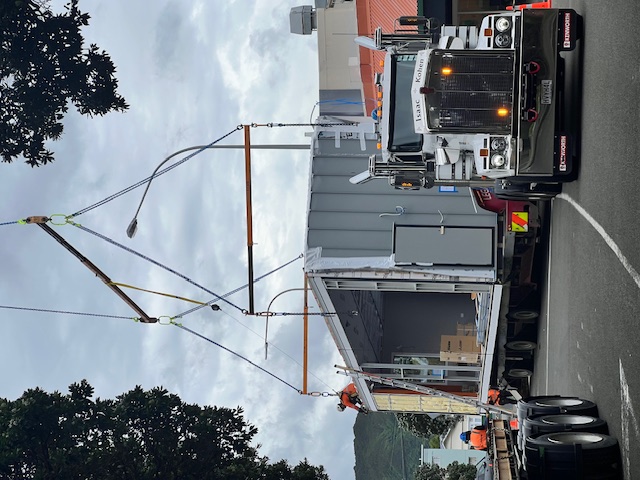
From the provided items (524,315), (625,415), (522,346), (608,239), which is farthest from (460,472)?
(625,415)

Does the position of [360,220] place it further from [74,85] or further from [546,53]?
[74,85]

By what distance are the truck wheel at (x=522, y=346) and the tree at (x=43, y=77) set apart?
57.4ft

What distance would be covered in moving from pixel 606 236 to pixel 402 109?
733 centimetres

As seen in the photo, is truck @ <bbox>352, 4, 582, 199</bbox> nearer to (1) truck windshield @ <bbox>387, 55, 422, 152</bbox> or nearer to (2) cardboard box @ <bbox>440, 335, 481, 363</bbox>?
(1) truck windshield @ <bbox>387, 55, 422, 152</bbox>

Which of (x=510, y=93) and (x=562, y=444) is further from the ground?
(x=510, y=93)

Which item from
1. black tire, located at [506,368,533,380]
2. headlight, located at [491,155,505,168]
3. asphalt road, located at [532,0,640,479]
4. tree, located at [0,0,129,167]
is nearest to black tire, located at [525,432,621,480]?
asphalt road, located at [532,0,640,479]

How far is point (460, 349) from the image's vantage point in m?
28.4

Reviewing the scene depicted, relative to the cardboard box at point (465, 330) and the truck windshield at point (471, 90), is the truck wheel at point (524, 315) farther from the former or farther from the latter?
the truck windshield at point (471, 90)

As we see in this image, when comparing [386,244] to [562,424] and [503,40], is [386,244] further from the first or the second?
[562,424]

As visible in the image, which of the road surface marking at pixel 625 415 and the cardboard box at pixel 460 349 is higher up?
the road surface marking at pixel 625 415

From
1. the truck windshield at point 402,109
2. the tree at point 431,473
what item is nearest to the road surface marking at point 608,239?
the truck windshield at point 402,109

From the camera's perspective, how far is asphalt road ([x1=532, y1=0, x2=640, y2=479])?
40.3 feet

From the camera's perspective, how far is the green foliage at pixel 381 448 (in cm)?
11256

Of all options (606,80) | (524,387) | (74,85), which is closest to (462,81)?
(606,80)
